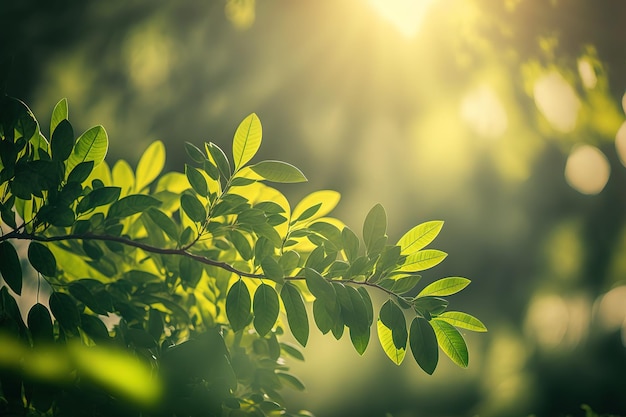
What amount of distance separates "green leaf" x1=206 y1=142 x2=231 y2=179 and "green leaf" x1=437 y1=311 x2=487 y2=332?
26cm

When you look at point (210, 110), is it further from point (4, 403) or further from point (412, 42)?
point (4, 403)

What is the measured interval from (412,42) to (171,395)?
2.16 m

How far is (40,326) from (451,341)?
1.31 ft

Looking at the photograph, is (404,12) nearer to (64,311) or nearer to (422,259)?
(422,259)

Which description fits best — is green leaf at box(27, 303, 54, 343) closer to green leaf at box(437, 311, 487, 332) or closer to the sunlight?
green leaf at box(437, 311, 487, 332)

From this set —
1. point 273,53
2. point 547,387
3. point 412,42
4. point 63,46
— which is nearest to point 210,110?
→ point 273,53

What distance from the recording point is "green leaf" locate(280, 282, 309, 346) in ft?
1.70

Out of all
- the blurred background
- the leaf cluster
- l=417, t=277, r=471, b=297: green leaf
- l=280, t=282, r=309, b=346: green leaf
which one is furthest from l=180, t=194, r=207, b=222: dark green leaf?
the blurred background

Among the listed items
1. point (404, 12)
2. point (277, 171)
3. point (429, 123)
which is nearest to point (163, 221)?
point (277, 171)

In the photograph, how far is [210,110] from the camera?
97.8 inches

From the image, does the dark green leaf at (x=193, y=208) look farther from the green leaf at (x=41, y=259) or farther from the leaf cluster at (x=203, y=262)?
the green leaf at (x=41, y=259)

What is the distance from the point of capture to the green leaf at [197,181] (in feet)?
1.82

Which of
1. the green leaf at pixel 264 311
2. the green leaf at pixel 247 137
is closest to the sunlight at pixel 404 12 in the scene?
the green leaf at pixel 247 137

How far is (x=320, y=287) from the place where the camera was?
0.51 m
